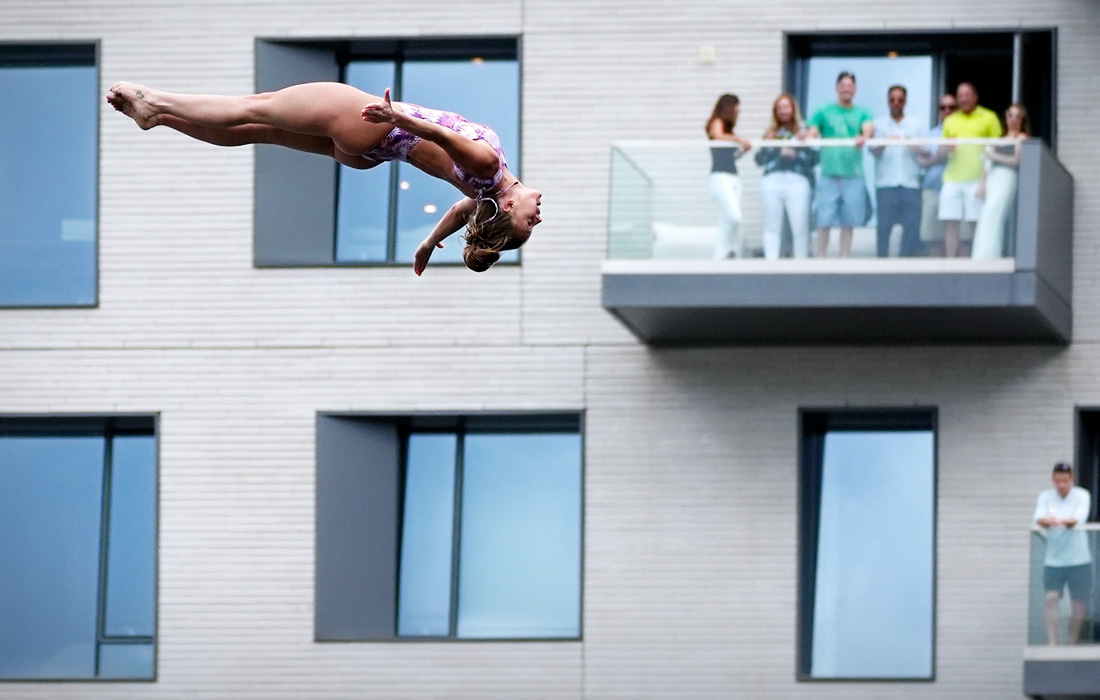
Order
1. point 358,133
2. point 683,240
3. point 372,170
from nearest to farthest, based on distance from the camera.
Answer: point 358,133 → point 683,240 → point 372,170

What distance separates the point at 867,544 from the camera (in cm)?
1892

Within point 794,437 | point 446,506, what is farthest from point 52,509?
point 794,437

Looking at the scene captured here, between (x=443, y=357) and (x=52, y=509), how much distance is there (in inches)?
149

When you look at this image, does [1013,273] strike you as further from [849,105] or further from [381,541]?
[381,541]

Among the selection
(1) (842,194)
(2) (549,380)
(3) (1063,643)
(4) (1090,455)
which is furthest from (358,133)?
(4) (1090,455)

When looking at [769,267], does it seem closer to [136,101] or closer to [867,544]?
[867,544]

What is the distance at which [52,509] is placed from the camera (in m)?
19.6

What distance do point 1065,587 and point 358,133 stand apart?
806 cm

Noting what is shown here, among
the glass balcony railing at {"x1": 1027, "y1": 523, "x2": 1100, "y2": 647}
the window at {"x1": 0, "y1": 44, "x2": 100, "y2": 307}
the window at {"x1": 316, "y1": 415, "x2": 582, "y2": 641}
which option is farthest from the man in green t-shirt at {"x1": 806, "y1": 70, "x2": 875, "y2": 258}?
the window at {"x1": 0, "y1": 44, "x2": 100, "y2": 307}

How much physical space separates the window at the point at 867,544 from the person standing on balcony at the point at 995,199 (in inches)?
91.2

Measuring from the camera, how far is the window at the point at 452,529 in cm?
1917

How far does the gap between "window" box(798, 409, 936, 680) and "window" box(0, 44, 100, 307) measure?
6.66 metres

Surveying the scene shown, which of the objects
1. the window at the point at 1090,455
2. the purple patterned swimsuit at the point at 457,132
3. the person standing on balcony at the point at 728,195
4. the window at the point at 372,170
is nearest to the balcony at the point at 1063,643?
the window at the point at 1090,455

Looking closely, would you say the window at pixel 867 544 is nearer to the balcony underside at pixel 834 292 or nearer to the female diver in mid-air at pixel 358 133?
the balcony underside at pixel 834 292
